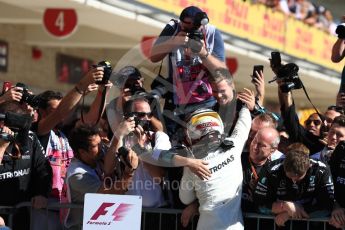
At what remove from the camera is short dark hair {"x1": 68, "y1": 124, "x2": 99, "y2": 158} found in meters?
7.65

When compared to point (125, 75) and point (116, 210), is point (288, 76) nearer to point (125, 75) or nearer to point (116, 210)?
point (125, 75)

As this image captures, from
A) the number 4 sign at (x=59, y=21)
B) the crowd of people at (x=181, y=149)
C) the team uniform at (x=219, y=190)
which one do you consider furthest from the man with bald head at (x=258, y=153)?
the number 4 sign at (x=59, y=21)

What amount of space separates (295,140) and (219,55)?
1.07 metres

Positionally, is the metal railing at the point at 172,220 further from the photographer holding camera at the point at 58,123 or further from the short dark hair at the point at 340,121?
the short dark hair at the point at 340,121

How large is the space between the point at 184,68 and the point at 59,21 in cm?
687

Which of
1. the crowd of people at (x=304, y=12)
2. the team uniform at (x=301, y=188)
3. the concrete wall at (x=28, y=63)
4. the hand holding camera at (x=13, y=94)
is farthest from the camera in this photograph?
the crowd of people at (x=304, y=12)

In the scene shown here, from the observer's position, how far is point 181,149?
7355 millimetres

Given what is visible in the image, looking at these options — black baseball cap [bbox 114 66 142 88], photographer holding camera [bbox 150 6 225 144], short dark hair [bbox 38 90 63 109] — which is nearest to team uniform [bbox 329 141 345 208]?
photographer holding camera [bbox 150 6 225 144]

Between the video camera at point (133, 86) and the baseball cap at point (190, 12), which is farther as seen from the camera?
the video camera at point (133, 86)

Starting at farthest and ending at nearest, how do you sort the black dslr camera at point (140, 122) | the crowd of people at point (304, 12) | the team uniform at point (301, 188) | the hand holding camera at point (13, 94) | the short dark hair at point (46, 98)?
1. the crowd of people at point (304, 12)
2. the short dark hair at point (46, 98)
3. the hand holding camera at point (13, 94)
4. the black dslr camera at point (140, 122)
5. the team uniform at point (301, 188)

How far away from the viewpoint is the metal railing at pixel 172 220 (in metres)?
7.20

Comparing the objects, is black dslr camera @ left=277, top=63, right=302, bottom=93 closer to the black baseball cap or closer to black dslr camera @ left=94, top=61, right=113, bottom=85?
the black baseball cap

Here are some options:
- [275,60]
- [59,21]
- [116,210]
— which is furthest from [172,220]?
[59,21]

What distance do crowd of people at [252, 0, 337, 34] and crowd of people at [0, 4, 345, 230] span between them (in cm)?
1086
